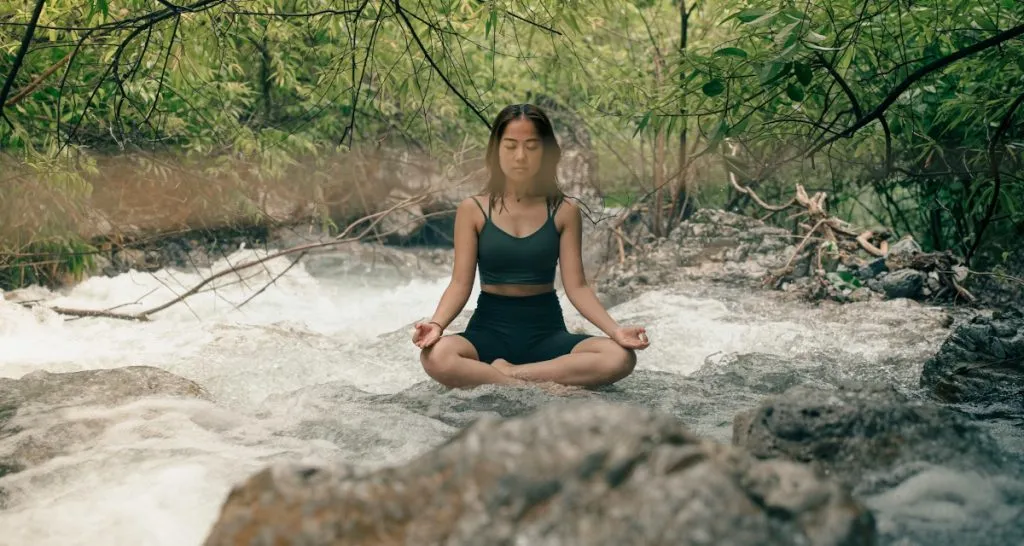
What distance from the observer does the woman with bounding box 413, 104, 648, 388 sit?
3.51 metres

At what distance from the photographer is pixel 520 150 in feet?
11.7

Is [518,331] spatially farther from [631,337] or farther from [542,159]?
[542,159]

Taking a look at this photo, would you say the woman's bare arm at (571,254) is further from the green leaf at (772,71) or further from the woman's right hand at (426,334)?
the green leaf at (772,71)

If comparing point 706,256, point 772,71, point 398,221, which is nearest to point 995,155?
point 772,71

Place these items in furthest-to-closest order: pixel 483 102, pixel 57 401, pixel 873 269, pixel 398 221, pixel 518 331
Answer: pixel 398 221
pixel 873 269
pixel 483 102
pixel 518 331
pixel 57 401

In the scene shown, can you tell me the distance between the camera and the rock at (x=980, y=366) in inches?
136

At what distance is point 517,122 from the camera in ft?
11.6

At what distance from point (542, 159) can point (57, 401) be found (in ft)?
6.72

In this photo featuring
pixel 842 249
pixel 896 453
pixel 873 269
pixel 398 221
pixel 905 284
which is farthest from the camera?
pixel 398 221

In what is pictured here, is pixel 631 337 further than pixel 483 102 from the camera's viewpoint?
No

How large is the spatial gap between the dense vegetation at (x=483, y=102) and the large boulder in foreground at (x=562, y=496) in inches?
55.4

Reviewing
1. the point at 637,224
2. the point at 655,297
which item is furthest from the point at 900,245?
the point at 637,224

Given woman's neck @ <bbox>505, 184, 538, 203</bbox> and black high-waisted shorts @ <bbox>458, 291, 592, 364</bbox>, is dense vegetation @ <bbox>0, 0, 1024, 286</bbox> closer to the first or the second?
woman's neck @ <bbox>505, 184, 538, 203</bbox>

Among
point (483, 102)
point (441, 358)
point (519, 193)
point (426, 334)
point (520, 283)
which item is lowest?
point (441, 358)
